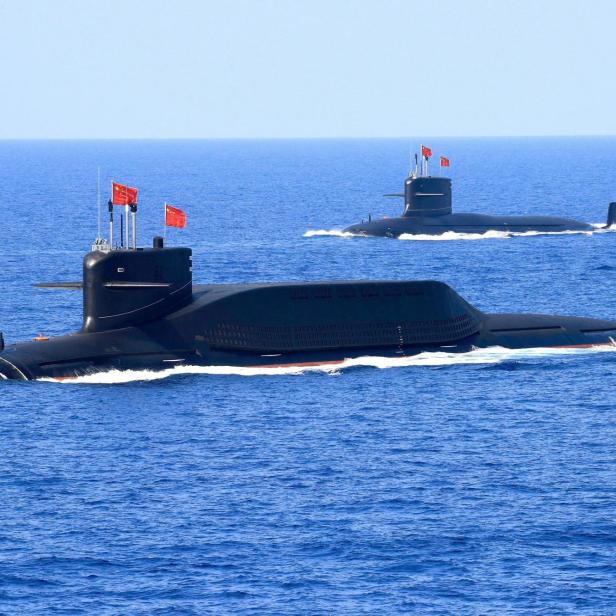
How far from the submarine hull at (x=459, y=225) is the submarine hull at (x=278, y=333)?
6390 cm

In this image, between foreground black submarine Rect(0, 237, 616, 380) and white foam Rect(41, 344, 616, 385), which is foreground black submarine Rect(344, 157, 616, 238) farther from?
foreground black submarine Rect(0, 237, 616, 380)

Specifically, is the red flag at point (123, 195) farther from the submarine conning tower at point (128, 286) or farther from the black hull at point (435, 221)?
the black hull at point (435, 221)

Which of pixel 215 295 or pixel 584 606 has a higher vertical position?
pixel 215 295

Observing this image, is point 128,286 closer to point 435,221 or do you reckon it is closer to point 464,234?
point 435,221

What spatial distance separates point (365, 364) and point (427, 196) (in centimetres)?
6821

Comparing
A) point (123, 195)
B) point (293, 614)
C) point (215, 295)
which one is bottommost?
point (293, 614)

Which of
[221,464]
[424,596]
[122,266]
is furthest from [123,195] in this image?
[424,596]

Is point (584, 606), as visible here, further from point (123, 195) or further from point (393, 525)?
point (123, 195)

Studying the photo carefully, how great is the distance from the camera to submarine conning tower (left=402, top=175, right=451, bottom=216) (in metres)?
127

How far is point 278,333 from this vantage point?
60219 millimetres

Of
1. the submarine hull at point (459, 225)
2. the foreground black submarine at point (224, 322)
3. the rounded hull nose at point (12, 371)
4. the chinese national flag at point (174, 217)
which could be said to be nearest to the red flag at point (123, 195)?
the chinese national flag at point (174, 217)

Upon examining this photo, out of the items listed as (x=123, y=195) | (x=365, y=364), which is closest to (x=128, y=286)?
(x=123, y=195)

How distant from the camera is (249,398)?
56.6 m

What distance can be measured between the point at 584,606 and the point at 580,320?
3510 centimetres
